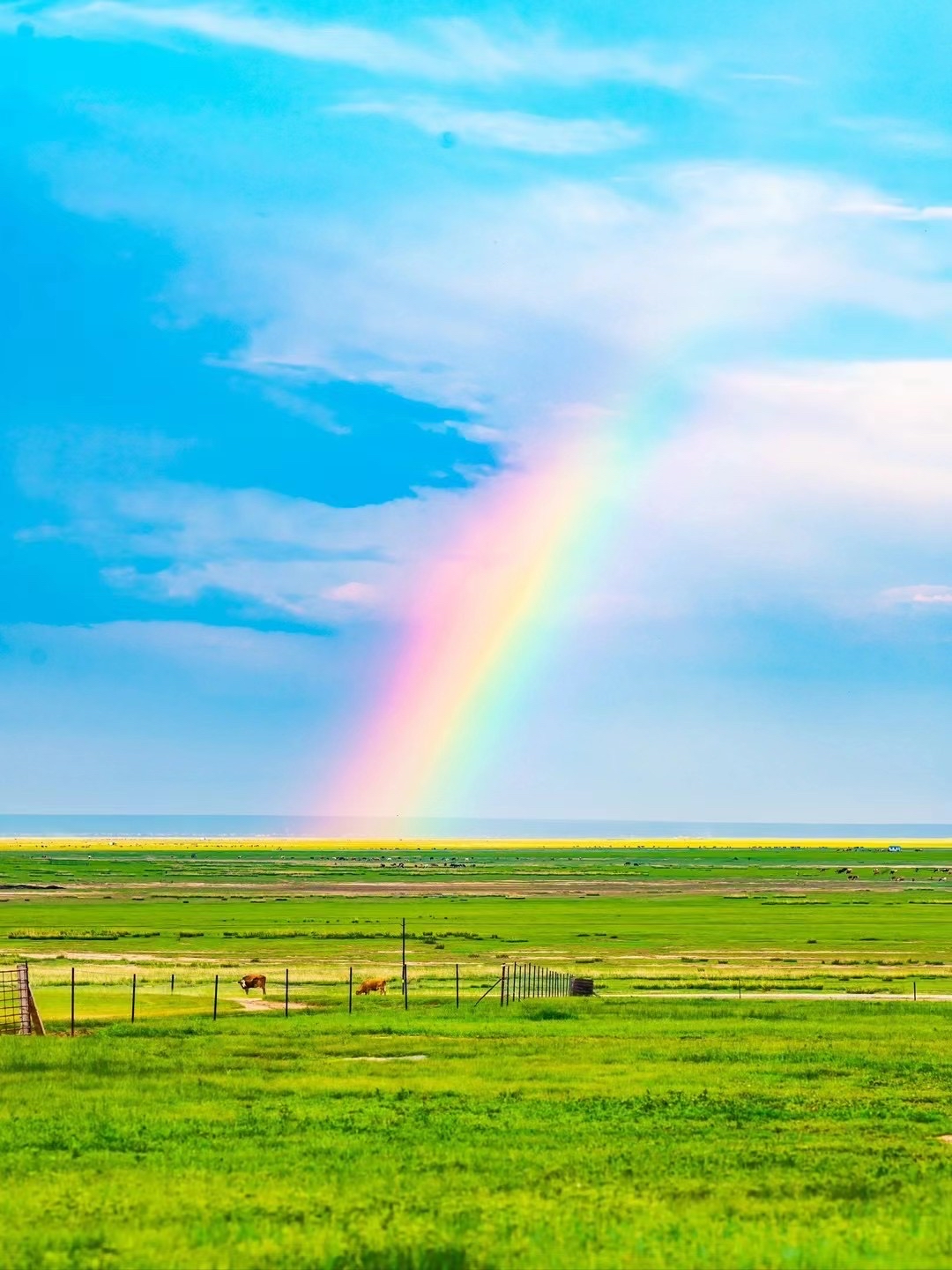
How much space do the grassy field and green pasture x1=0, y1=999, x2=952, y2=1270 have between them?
0.08 metres

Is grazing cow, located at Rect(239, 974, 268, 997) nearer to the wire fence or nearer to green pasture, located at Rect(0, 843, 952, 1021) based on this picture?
the wire fence

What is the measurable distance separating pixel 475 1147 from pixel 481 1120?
2.61m

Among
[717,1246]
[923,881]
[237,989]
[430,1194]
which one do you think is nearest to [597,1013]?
[237,989]

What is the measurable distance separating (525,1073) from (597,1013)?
1427 centimetres

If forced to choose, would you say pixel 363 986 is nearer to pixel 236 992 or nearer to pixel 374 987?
pixel 374 987

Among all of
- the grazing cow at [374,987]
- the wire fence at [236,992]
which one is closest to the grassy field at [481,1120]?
the wire fence at [236,992]

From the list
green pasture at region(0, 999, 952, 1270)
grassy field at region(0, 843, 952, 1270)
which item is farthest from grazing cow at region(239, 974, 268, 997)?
green pasture at region(0, 999, 952, 1270)

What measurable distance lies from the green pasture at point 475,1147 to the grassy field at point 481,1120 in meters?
0.08

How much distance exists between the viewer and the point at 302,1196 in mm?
21422

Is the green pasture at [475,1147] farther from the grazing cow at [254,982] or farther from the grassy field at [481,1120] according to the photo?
the grazing cow at [254,982]

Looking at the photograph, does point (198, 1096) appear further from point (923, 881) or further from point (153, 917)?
point (923, 881)

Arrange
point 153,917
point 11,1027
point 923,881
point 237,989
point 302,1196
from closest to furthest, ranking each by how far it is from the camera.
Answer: point 302,1196
point 11,1027
point 237,989
point 153,917
point 923,881

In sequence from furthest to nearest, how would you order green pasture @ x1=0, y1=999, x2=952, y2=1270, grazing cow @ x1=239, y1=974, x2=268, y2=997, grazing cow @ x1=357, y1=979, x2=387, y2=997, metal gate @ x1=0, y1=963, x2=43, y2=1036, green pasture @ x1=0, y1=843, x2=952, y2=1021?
green pasture @ x1=0, y1=843, x2=952, y2=1021
grazing cow @ x1=239, y1=974, x2=268, y2=997
grazing cow @ x1=357, y1=979, x2=387, y2=997
metal gate @ x1=0, y1=963, x2=43, y2=1036
green pasture @ x1=0, y1=999, x2=952, y2=1270

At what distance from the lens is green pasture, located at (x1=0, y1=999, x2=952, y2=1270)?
18.8 meters
